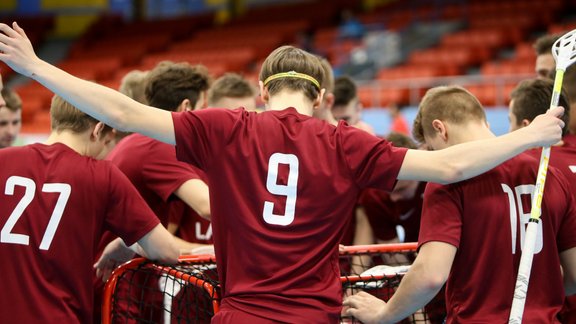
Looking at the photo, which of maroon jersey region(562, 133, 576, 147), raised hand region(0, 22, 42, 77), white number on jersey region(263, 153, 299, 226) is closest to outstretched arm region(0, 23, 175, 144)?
raised hand region(0, 22, 42, 77)

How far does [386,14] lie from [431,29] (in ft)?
9.21

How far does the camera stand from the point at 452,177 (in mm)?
2635

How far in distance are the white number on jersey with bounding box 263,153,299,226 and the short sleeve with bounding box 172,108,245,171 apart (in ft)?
0.63

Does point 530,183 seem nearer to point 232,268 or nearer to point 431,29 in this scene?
point 232,268

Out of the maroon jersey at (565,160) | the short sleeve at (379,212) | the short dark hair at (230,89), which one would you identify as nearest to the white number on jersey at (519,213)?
the maroon jersey at (565,160)

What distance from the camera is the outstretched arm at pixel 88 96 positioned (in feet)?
8.44

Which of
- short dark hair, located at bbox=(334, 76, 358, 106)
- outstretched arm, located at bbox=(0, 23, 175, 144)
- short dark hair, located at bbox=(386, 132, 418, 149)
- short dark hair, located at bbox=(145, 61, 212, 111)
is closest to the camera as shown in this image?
outstretched arm, located at bbox=(0, 23, 175, 144)

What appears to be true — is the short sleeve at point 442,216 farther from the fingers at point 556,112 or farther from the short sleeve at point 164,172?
the short sleeve at point 164,172

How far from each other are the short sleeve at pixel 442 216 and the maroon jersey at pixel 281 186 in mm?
221

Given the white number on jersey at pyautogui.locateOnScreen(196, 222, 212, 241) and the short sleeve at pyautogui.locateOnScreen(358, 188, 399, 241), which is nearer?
the white number on jersey at pyautogui.locateOnScreen(196, 222, 212, 241)

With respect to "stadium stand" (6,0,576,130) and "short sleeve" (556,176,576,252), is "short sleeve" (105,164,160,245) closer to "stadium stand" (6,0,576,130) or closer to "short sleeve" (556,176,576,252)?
"short sleeve" (556,176,576,252)

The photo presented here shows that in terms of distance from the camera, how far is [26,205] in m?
2.94

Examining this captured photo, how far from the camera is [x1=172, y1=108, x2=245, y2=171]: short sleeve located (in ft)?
8.61

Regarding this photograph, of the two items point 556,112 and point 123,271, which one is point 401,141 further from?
point 123,271
